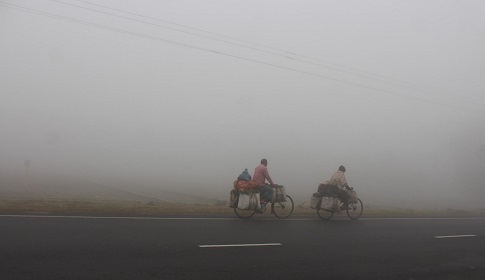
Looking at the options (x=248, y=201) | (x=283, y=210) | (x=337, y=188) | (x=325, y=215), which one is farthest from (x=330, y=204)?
(x=248, y=201)

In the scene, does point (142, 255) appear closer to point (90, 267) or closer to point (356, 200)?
point (90, 267)

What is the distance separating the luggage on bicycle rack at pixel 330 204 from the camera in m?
15.3

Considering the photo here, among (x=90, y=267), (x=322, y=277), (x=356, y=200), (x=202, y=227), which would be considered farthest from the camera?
(x=356, y=200)

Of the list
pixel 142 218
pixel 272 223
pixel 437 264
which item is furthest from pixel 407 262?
pixel 142 218

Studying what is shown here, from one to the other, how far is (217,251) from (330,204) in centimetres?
753

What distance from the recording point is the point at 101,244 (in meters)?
8.49

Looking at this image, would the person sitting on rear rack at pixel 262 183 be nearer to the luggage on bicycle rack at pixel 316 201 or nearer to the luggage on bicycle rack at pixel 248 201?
the luggage on bicycle rack at pixel 248 201

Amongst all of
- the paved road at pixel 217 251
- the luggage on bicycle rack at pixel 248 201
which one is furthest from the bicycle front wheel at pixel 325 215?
the luggage on bicycle rack at pixel 248 201

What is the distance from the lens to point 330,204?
15.3 m

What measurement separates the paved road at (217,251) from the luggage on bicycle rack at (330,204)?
177cm

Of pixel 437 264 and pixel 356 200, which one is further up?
pixel 356 200

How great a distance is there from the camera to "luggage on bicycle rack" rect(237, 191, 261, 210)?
45.2 ft

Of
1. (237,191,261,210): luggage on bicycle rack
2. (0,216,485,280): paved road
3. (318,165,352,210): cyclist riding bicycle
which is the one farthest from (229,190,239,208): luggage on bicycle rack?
(318,165,352,210): cyclist riding bicycle

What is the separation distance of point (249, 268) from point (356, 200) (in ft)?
31.7
